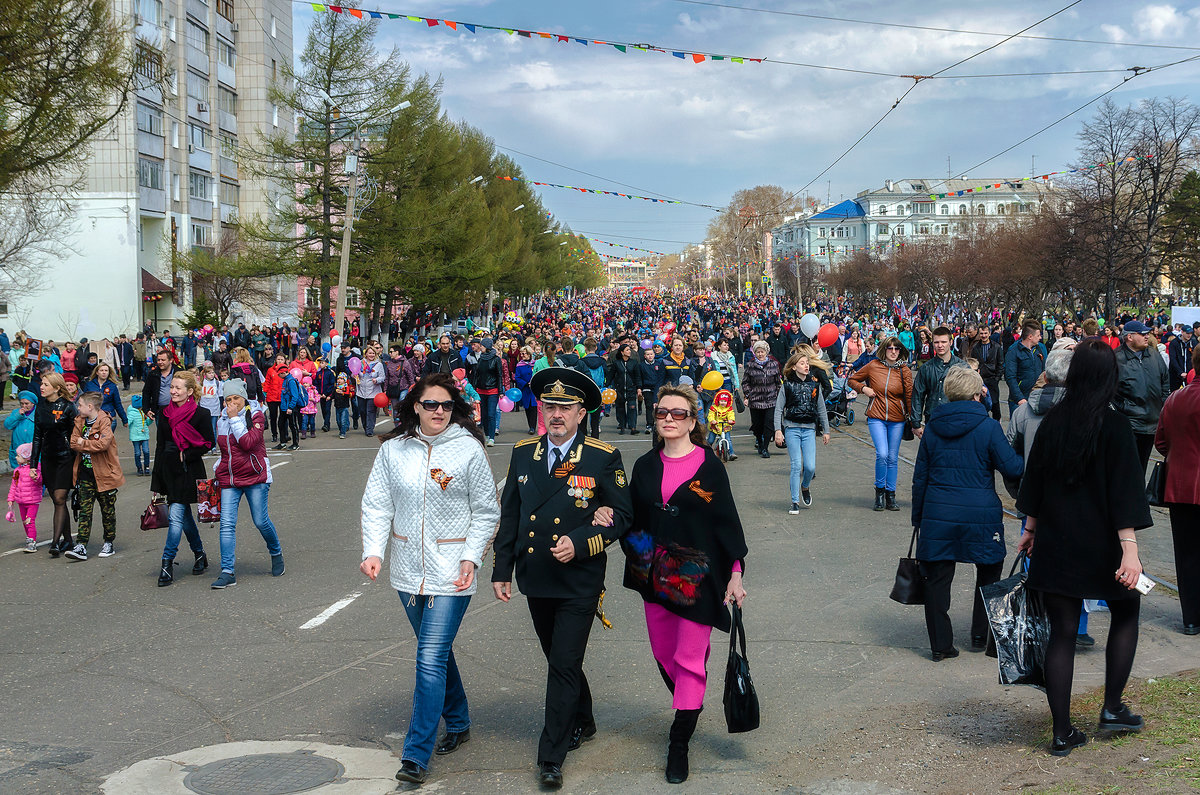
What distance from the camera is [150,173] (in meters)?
49.8

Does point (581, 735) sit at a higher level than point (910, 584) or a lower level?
lower

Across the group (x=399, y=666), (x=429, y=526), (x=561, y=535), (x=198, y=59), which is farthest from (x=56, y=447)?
(x=198, y=59)

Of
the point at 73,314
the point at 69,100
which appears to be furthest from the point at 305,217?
the point at 69,100

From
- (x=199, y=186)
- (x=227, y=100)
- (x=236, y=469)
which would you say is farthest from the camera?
(x=227, y=100)

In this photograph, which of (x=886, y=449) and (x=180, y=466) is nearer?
(x=180, y=466)

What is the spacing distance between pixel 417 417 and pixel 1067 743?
3.16 m

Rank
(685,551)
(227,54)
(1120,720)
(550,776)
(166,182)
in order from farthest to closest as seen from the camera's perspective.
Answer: (227,54)
(166,182)
(1120,720)
(685,551)
(550,776)

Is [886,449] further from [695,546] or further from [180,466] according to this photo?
[695,546]

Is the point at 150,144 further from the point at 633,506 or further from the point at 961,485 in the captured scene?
the point at 633,506

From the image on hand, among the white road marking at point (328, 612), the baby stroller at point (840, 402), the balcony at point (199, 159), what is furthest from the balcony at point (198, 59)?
the white road marking at point (328, 612)

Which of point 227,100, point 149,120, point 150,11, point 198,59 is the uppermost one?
point 150,11

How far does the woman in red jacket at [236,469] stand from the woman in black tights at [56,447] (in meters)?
2.12

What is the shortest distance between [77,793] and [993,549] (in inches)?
187

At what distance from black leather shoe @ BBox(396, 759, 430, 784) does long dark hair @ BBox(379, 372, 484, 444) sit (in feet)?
4.62
